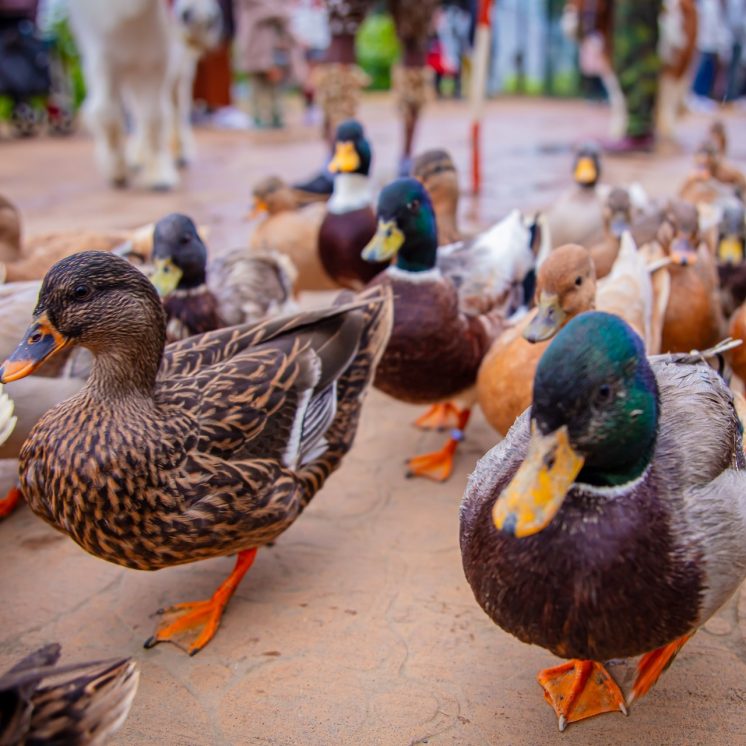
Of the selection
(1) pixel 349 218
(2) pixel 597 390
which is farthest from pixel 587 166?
(2) pixel 597 390

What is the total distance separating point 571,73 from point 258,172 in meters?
10.6

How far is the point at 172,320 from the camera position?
128 inches

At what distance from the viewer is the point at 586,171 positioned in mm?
4684

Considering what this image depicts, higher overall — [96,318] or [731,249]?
[96,318]

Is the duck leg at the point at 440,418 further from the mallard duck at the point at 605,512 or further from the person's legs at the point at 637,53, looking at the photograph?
the person's legs at the point at 637,53

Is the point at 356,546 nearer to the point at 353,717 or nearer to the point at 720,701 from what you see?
the point at 353,717

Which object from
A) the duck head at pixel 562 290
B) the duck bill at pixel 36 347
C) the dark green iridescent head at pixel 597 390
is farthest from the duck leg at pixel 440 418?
the dark green iridescent head at pixel 597 390

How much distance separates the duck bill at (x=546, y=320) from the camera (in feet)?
8.29

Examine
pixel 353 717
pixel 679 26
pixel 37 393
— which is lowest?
pixel 353 717

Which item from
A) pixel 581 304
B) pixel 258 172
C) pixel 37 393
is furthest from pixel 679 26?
pixel 37 393

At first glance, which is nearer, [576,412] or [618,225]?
[576,412]

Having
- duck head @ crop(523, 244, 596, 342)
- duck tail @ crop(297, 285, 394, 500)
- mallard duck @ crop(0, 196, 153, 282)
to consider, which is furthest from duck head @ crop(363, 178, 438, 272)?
mallard duck @ crop(0, 196, 153, 282)

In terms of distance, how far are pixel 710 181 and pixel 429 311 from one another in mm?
2842

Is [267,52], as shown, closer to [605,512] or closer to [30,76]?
[30,76]
